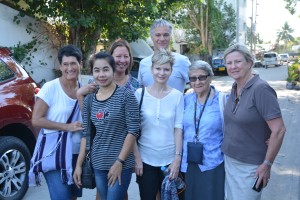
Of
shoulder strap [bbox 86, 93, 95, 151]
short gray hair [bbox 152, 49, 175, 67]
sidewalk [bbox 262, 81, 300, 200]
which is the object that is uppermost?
short gray hair [bbox 152, 49, 175, 67]


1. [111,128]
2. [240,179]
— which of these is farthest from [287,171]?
[111,128]

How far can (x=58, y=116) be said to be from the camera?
3.17 m

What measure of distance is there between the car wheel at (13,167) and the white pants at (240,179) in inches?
109

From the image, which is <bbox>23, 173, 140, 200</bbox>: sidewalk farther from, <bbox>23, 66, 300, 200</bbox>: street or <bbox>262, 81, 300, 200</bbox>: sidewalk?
<bbox>262, 81, 300, 200</bbox>: sidewalk

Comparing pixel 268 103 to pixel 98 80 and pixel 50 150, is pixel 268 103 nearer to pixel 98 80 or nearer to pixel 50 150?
pixel 98 80

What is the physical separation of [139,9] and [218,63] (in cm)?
1939

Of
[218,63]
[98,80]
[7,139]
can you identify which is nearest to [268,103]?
[98,80]

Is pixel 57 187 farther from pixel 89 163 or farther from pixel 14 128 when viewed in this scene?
pixel 14 128

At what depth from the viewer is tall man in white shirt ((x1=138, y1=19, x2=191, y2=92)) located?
3.94 meters

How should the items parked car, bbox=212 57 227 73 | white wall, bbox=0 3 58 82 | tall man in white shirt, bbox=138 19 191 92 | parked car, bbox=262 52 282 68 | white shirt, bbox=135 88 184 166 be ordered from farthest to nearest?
parked car, bbox=262 52 282 68
parked car, bbox=212 57 227 73
white wall, bbox=0 3 58 82
tall man in white shirt, bbox=138 19 191 92
white shirt, bbox=135 88 184 166

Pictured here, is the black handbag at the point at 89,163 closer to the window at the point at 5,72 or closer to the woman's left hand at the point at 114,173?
the woman's left hand at the point at 114,173

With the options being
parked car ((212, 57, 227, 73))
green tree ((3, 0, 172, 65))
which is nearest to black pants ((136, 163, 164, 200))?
green tree ((3, 0, 172, 65))

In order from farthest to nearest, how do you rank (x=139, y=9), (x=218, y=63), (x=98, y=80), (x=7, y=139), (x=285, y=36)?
(x=285, y=36)
(x=218, y=63)
(x=139, y=9)
(x=7, y=139)
(x=98, y=80)

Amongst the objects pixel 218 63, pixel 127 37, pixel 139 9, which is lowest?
pixel 218 63
